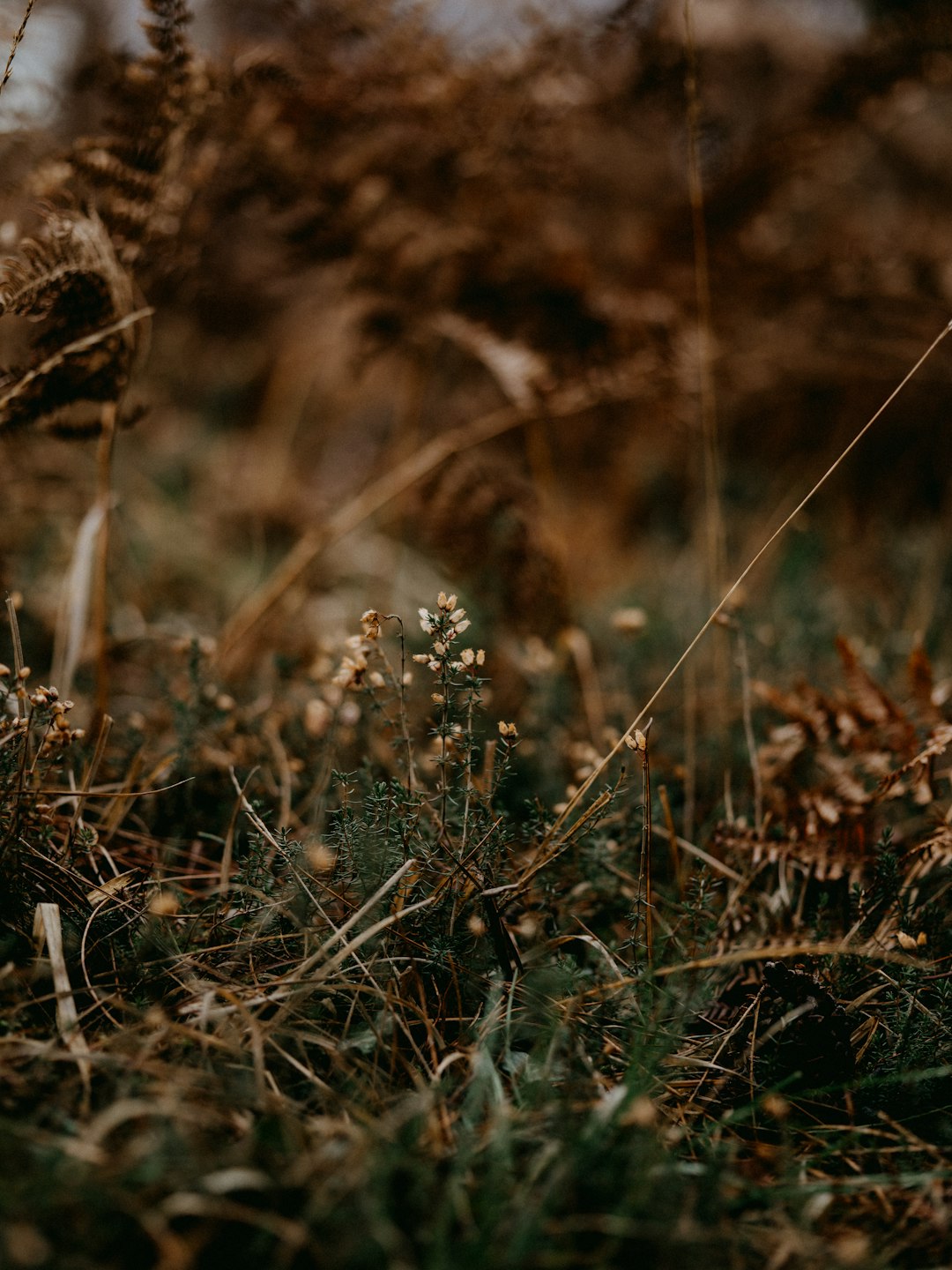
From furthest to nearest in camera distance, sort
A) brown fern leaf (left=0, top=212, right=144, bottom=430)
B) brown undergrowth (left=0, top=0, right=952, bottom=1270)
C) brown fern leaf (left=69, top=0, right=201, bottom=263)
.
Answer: brown fern leaf (left=69, top=0, right=201, bottom=263) < brown fern leaf (left=0, top=212, right=144, bottom=430) < brown undergrowth (left=0, top=0, right=952, bottom=1270)

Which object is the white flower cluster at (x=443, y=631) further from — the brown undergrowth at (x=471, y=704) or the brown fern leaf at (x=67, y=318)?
the brown fern leaf at (x=67, y=318)

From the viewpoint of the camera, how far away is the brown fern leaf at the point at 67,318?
1353 millimetres

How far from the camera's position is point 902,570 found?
2.80m

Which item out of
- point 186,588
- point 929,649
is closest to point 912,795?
point 929,649

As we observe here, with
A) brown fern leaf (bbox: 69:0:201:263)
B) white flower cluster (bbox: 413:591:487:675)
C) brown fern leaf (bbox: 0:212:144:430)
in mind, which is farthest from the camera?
brown fern leaf (bbox: 69:0:201:263)

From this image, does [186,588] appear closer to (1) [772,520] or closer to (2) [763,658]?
(2) [763,658]

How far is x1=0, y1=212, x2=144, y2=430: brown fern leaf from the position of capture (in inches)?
53.2

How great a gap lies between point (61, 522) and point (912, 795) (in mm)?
2533

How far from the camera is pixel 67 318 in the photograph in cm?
146

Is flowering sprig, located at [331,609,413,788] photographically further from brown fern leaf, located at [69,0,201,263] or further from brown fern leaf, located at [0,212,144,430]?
brown fern leaf, located at [69,0,201,263]

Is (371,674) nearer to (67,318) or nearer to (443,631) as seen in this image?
Answer: (443,631)

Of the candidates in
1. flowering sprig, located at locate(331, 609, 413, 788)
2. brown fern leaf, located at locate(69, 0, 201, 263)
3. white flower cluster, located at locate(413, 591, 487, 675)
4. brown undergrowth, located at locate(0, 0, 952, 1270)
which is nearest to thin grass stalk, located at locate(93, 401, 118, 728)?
brown undergrowth, located at locate(0, 0, 952, 1270)

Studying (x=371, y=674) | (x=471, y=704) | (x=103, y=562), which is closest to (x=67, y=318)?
(x=103, y=562)

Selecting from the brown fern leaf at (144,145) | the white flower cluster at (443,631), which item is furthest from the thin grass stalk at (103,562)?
the white flower cluster at (443,631)
